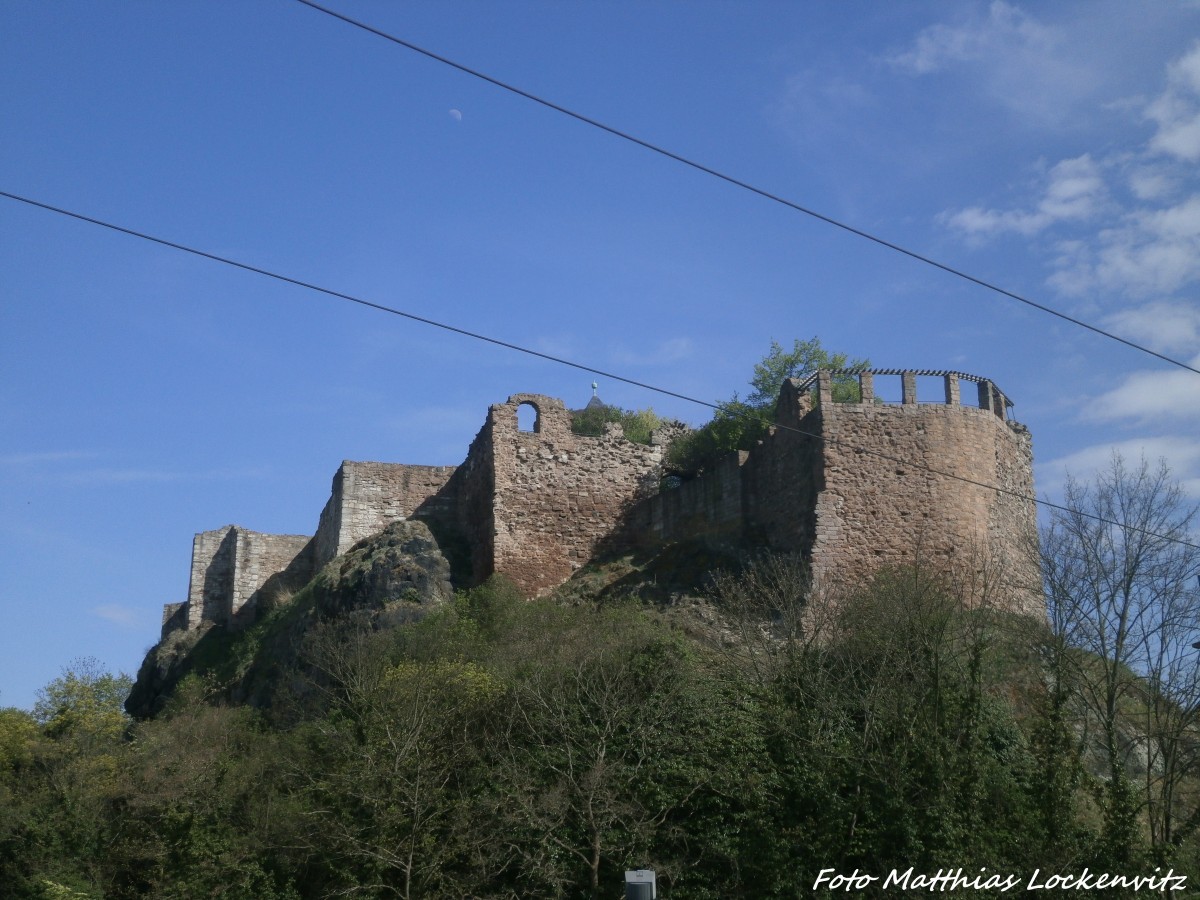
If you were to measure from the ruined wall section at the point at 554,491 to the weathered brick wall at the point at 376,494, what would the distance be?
4.54 meters

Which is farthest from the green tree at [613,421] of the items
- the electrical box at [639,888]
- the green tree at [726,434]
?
the electrical box at [639,888]

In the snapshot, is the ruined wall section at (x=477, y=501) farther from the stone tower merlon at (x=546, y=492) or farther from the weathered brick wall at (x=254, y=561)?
the weathered brick wall at (x=254, y=561)

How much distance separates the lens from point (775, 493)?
31516mm

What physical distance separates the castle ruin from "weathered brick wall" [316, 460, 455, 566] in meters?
0.04

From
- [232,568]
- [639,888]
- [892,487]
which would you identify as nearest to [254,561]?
[232,568]

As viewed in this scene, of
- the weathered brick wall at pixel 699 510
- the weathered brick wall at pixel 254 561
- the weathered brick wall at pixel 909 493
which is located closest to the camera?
the weathered brick wall at pixel 909 493

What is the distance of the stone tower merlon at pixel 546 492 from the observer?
34812mm

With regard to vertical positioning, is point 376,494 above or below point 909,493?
above

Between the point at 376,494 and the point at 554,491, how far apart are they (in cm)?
621

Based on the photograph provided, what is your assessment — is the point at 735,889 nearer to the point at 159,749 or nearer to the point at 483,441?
the point at 159,749

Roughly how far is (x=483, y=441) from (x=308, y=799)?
14.2 metres

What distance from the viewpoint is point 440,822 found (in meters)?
22.5

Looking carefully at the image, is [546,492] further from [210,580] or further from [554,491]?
[210,580]

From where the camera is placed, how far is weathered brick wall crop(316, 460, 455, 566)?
128 ft
